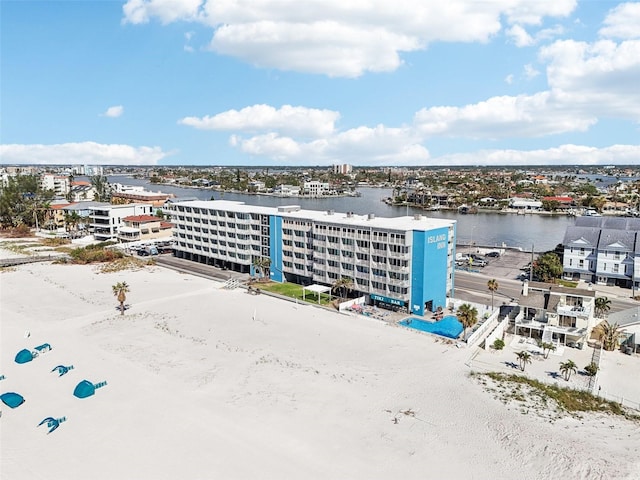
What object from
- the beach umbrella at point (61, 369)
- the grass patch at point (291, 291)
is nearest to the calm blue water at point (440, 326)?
the grass patch at point (291, 291)

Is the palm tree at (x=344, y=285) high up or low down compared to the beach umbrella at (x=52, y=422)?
up

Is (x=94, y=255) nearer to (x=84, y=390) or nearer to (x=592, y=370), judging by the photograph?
(x=84, y=390)

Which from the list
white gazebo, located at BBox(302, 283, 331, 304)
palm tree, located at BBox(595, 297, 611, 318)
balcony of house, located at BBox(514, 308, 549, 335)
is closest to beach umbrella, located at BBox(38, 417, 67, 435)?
white gazebo, located at BBox(302, 283, 331, 304)

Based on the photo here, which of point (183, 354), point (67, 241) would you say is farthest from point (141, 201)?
point (183, 354)

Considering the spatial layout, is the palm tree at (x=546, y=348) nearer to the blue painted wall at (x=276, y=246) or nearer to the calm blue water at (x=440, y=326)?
the calm blue water at (x=440, y=326)

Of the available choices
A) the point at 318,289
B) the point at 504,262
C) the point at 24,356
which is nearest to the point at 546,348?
the point at 318,289

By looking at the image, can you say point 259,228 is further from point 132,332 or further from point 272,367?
point 272,367
